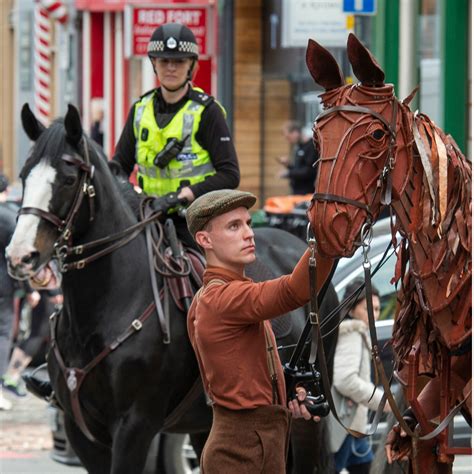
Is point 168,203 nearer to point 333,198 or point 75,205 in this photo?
point 75,205

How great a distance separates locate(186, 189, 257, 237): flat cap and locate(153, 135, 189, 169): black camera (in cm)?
227

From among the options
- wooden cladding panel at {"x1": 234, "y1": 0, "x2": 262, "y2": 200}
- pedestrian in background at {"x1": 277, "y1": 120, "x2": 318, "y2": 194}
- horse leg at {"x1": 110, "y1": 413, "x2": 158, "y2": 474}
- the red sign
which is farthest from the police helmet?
wooden cladding panel at {"x1": 234, "y1": 0, "x2": 262, "y2": 200}

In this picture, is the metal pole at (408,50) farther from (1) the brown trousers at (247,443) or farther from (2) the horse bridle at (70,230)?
(1) the brown trousers at (247,443)

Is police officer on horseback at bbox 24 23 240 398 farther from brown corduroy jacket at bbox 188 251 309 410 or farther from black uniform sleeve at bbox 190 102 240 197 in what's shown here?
brown corduroy jacket at bbox 188 251 309 410

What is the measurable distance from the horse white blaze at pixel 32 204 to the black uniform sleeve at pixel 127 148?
3.20 ft

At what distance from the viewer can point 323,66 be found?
18.1 feet

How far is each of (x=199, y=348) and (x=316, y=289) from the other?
1.97 ft

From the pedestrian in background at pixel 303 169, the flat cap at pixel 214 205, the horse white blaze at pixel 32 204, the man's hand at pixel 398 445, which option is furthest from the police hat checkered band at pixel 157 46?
the pedestrian in background at pixel 303 169

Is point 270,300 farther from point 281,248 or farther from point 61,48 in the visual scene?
point 61,48

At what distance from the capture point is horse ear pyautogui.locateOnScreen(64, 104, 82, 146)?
7633 millimetres

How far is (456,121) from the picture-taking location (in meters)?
15.5

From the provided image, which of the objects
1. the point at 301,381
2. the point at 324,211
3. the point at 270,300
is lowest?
the point at 301,381

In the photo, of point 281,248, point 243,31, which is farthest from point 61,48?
point 281,248

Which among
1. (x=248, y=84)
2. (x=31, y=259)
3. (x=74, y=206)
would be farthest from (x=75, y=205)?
(x=248, y=84)
